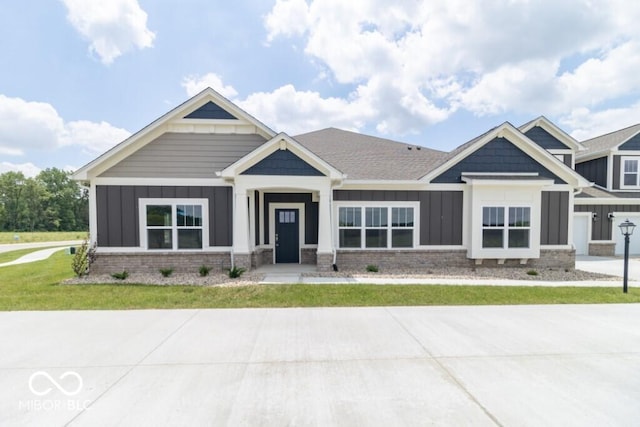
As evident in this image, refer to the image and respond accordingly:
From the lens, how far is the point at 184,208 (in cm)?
1025

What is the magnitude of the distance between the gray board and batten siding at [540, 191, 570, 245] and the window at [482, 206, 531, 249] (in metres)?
0.91

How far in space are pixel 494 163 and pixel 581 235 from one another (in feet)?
26.0

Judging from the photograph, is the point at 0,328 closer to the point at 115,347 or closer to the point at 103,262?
the point at 115,347

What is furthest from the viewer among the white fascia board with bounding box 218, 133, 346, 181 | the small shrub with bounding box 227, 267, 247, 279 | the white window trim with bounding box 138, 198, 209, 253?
the white window trim with bounding box 138, 198, 209, 253

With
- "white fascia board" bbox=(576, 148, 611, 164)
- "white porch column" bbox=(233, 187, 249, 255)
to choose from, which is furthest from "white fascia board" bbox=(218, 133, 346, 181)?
"white fascia board" bbox=(576, 148, 611, 164)

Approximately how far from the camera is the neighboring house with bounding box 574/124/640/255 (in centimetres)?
1466

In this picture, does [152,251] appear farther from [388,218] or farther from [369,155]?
[369,155]

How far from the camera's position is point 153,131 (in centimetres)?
1020

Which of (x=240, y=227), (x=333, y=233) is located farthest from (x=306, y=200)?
(x=240, y=227)

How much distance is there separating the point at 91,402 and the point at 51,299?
5047mm

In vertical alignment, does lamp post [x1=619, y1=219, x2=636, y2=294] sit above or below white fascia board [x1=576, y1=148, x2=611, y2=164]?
below

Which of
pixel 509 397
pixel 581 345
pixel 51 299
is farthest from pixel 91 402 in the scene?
pixel 581 345

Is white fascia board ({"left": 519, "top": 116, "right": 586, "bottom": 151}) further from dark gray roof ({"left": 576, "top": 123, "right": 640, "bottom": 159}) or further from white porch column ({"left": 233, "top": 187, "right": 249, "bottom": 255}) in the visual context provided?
white porch column ({"left": 233, "top": 187, "right": 249, "bottom": 255})

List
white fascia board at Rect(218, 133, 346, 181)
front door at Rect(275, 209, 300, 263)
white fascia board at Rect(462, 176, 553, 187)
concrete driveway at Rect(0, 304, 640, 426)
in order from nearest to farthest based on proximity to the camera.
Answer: concrete driveway at Rect(0, 304, 640, 426) → white fascia board at Rect(218, 133, 346, 181) → white fascia board at Rect(462, 176, 553, 187) → front door at Rect(275, 209, 300, 263)
